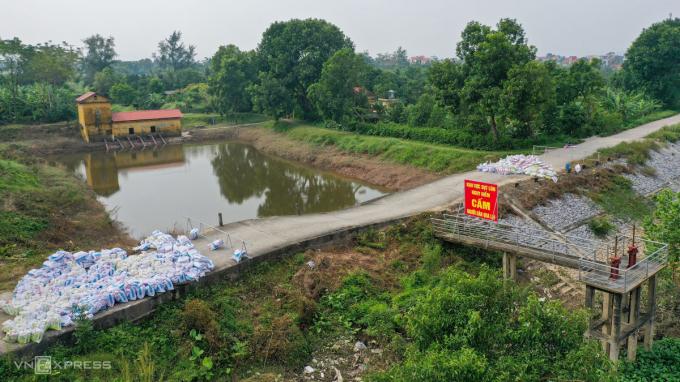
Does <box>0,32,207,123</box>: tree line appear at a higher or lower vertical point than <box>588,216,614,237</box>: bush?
higher

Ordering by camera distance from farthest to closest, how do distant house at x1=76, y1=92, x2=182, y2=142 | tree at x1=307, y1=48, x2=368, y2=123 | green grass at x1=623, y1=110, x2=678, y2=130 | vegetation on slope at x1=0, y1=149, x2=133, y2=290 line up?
distant house at x1=76, y1=92, x2=182, y2=142
tree at x1=307, y1=48, x2=368, y2=123
green grass at x1=623, y1=110, x2=678, y2=130
vegetation on slope at x1=0, y1=149, x2=133, y2=290

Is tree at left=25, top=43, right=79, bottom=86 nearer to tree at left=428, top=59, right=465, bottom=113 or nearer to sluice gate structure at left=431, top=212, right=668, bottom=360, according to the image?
tree at left=428, top=59, right=465, bottom=113

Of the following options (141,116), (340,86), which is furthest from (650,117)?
(141,116)

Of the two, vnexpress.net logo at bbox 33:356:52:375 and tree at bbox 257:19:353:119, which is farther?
tree at bbox 257:19:353:119

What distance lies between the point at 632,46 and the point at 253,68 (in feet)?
129

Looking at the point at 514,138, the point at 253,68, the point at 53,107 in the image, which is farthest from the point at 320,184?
the point at 53,107

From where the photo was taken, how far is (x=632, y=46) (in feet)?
171

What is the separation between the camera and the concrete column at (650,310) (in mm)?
14633

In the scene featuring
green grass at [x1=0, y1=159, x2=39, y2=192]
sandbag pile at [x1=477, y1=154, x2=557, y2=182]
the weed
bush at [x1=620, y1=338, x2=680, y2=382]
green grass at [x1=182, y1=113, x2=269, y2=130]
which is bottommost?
bush at [x1=620, y1=338, x2=680, y2=382]

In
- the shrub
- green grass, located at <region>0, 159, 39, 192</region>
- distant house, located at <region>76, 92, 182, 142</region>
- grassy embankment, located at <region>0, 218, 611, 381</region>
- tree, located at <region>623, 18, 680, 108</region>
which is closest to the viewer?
grassy embankment, located at <region>0, 218, 611, 381</region>

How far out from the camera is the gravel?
74.4ft

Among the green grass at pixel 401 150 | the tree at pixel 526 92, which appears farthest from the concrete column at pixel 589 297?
the tree at pixel 526 92

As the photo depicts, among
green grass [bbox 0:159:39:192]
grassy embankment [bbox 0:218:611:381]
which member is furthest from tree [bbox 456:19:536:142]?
green grass [bbox 0:159:39:192]

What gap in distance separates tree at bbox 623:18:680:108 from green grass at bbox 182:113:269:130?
39.1 m
